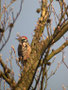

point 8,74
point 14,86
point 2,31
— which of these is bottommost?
point 14,86

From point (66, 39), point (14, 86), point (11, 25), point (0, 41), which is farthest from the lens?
point (66, 39)

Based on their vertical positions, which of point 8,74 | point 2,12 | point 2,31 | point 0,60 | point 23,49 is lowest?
point 23,49

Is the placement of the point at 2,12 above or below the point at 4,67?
above

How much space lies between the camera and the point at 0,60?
6.31 ft

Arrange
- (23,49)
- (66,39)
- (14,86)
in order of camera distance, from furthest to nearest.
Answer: (23,49), (66,39), (14,86)

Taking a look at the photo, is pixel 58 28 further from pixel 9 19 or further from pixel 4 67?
pixel 4 67

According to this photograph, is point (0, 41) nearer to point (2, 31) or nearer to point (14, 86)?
point (2, 31)

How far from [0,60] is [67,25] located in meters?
0.95

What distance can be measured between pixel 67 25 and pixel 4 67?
3.16 feet

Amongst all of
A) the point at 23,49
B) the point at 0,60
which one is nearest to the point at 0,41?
the point at 0,60

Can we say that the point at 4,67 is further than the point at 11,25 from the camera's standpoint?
Yes

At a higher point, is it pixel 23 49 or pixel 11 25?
pixel 11 25

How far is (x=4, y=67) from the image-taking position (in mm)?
1989

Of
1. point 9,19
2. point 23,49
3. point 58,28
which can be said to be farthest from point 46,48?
point 23,49
